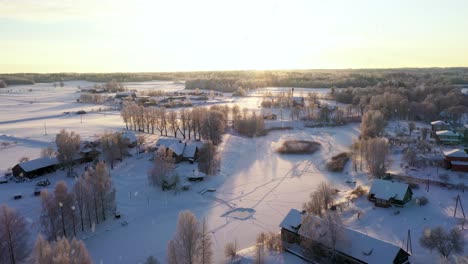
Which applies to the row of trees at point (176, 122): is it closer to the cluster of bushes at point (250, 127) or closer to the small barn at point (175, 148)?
the cluster of bushes at point (250, 127)

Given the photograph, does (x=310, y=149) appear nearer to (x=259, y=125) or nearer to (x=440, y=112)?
(x=259, y=125)

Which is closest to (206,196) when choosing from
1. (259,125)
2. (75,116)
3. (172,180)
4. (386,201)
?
(172,180)

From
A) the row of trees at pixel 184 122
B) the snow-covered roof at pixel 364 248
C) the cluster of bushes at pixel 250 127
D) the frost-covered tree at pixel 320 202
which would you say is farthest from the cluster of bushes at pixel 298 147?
the snow-covered roof at pixel 364 248

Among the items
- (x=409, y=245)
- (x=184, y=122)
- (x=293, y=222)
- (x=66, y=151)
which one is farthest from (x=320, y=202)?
(x=184, y=122)

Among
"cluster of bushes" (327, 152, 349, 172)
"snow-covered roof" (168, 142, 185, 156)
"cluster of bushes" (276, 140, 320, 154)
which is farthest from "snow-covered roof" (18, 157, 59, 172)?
"cluster of bushes" (327, 152, 349, 172)

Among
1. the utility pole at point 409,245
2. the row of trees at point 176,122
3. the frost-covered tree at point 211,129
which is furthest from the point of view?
the row of trees at point 176,122
